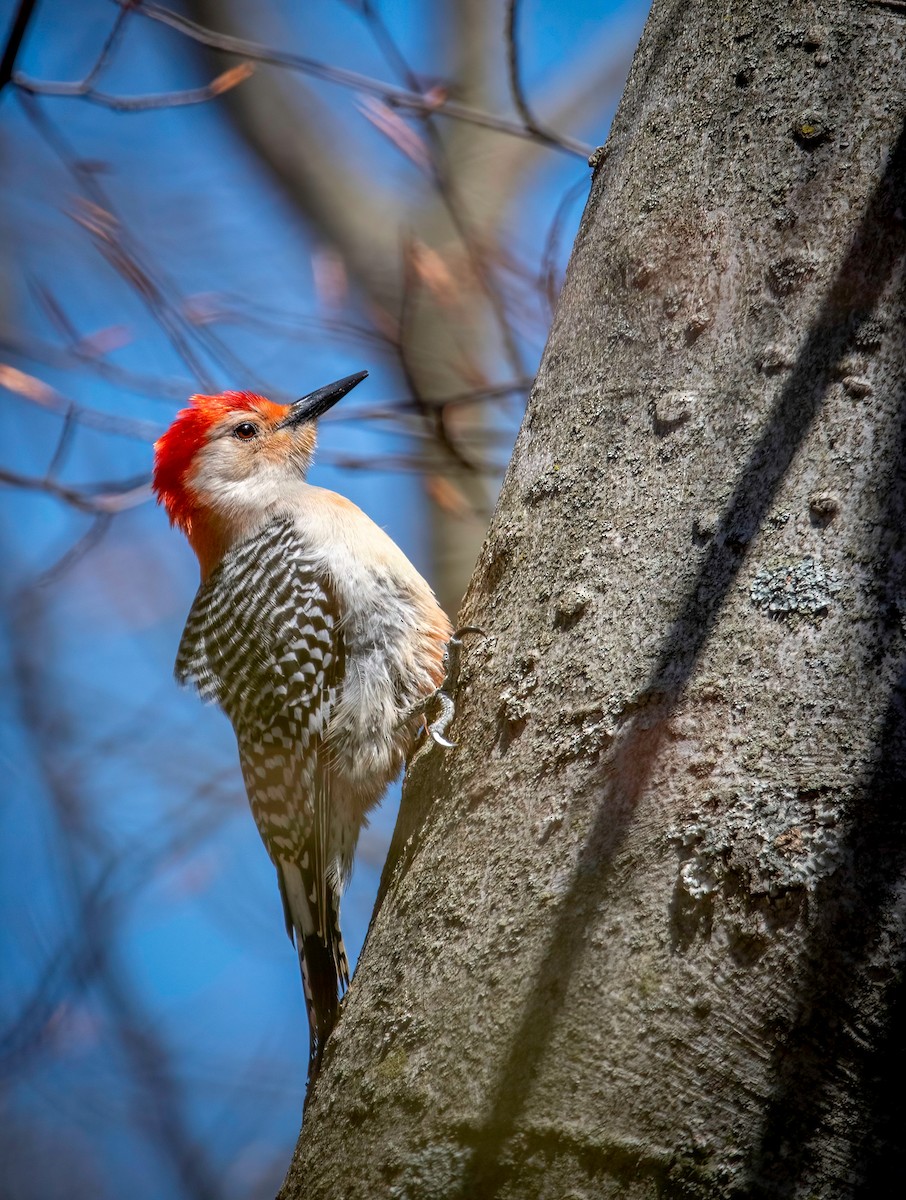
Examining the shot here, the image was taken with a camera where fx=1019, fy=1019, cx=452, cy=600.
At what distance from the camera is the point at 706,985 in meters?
1.58

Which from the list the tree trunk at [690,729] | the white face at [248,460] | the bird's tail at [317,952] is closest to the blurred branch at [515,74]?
the tree trunk at [690,729]

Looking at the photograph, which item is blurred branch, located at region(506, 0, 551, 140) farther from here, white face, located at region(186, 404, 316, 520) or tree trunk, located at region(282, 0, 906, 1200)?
white face, located at region(186, 404, 316, 520)

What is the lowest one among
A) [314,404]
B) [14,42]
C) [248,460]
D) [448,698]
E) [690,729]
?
[690,729]

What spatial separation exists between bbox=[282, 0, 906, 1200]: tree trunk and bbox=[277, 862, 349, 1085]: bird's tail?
4.37ft

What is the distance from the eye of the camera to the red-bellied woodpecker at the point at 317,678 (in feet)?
11.6

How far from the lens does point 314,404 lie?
4.84 metres

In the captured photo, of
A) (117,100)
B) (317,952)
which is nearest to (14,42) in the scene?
(117,100)

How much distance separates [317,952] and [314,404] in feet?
8.34

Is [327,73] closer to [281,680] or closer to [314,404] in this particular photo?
[314,404]

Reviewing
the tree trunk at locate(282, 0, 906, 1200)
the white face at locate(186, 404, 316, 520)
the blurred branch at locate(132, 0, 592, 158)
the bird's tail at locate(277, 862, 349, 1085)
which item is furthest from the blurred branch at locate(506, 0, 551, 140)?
the bird's tail at locate(277, 862, 349, 1085)

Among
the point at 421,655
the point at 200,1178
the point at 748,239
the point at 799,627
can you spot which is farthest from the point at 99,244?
the point at 200,1178

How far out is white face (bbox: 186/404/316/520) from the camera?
4621mm

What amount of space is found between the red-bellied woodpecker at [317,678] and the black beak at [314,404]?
67 cm

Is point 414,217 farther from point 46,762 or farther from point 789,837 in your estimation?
point 789,837
